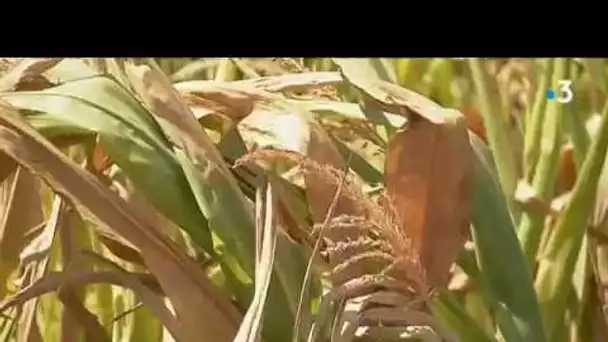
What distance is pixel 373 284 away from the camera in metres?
0.81

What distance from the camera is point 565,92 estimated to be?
0.90 metres

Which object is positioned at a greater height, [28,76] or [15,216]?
[28,76]

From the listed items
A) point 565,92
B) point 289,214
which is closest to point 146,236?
Answer: point 289,214

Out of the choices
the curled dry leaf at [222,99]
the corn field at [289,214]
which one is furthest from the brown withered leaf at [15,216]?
the curled dry leaf at [222,99]

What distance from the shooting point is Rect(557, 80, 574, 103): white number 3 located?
0.90 metres

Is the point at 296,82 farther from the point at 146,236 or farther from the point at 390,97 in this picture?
the point at 146,236

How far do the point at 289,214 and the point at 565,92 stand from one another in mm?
275

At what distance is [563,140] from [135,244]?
1.24ft

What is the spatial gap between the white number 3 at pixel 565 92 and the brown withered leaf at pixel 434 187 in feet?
0.37

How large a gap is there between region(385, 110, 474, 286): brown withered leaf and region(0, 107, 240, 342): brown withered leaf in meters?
0.16

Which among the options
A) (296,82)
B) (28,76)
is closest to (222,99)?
(296,82)

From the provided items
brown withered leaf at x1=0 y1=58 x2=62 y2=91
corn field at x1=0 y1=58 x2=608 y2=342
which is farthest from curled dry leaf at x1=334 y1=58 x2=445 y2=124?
brown withered leaf at x1=0 y1=58 x2=62 y2=91

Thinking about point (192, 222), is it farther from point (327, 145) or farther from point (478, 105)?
point (478, 105)
